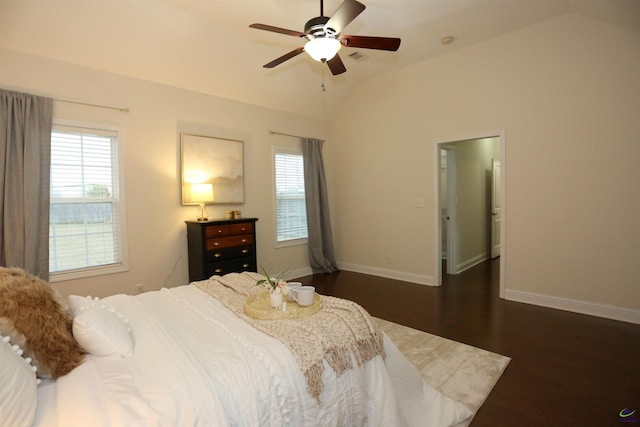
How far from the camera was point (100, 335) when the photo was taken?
4.33ft

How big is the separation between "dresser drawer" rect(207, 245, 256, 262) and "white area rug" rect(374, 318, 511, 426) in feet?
6.69

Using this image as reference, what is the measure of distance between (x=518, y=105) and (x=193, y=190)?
13.4 ft

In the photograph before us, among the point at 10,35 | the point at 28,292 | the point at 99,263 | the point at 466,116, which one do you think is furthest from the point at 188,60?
the point at 466,116

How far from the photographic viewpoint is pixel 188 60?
358 cm

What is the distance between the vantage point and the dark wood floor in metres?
1.92

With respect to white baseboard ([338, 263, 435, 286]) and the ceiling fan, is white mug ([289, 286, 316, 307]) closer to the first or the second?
the ceiling fan

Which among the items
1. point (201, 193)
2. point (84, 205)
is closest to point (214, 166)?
point (201, 193)

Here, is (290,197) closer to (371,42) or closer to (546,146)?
(371,42)

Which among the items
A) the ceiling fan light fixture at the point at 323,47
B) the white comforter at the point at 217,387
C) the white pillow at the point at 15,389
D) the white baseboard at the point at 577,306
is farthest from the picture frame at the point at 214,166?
the white baseboard at the point at 577,306

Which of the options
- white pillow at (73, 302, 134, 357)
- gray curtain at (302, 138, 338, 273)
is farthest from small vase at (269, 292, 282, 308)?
gray curtain at (302, 138, 338, 273)

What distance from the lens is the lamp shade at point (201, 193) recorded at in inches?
153

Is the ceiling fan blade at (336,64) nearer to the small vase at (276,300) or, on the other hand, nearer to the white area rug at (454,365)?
the small vase at (276,300)

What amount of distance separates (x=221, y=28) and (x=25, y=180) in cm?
243

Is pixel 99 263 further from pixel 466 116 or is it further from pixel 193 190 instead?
pixel 466 116
